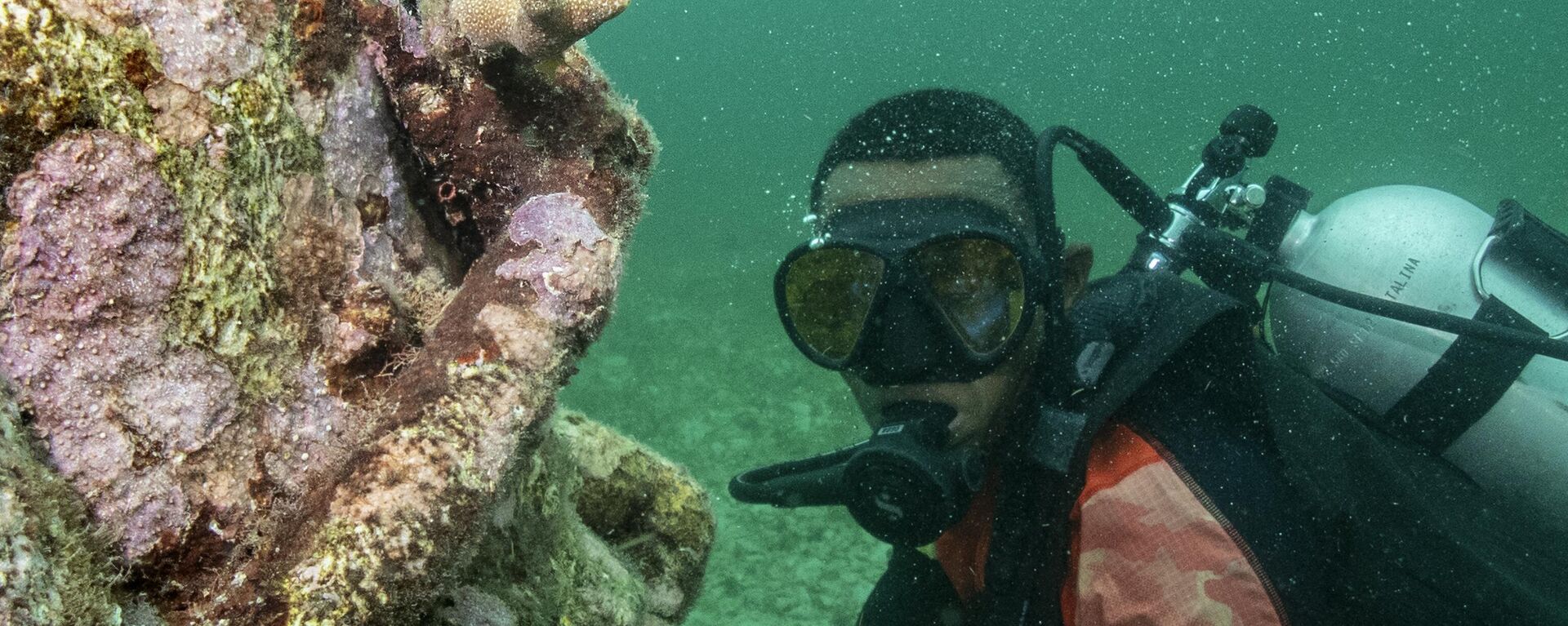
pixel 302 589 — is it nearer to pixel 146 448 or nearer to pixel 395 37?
pixel 146 448

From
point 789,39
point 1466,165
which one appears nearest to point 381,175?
point 1466,165

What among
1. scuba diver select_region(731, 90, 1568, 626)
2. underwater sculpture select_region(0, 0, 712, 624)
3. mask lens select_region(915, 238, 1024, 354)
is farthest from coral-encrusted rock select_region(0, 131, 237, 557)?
mask lens select_region(915, 238, 1024, 354)

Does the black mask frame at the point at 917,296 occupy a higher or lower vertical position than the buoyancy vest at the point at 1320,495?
higher

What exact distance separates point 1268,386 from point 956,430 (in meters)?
0.98

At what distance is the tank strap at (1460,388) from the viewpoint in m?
2.48

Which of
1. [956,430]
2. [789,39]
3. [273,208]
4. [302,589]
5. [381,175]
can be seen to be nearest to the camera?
[302,589]

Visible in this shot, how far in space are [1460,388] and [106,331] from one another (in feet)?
11.5

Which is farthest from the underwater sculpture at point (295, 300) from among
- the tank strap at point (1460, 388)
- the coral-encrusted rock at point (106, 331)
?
the tank strap at point (1460, 388)

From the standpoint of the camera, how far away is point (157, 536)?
1.08 metres

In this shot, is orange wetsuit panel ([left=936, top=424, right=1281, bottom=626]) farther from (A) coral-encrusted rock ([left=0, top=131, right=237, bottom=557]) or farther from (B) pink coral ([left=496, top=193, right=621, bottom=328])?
(A) coral-encrusted rock ([left=0, top=131, right=237, bottom=557])

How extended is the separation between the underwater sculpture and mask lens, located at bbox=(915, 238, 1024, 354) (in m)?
1.35

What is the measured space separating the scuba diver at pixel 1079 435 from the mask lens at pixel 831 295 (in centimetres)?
1

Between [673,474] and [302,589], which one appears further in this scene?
[673,474]

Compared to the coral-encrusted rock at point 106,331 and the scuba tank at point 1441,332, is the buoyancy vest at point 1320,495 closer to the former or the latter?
the scuba tank at point 1441,332
